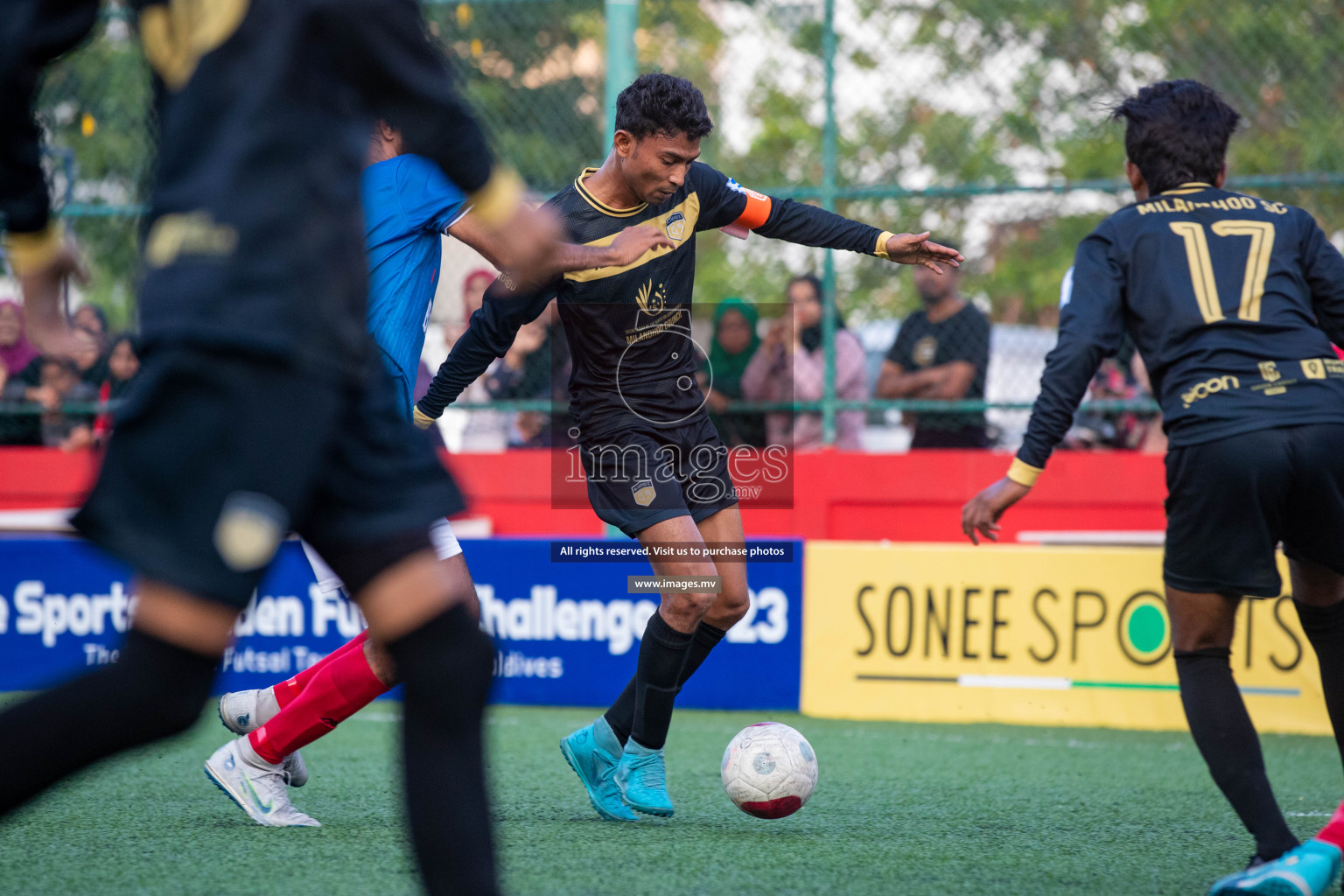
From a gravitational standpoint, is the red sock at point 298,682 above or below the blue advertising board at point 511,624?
above

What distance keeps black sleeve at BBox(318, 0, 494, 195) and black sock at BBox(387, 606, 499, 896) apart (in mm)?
747

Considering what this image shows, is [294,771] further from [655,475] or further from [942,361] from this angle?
[942,361]

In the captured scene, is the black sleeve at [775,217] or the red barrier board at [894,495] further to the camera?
the red barrier board at [894,495]

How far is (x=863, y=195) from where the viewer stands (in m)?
8.36

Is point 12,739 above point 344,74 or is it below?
below

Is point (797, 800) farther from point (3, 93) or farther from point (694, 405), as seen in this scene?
point (3, 93)

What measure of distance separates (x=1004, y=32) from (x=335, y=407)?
7.32 m

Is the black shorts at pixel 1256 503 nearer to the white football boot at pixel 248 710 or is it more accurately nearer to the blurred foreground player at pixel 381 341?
the blurred foreground player at pixel 381 341

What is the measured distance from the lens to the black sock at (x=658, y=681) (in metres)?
4.53

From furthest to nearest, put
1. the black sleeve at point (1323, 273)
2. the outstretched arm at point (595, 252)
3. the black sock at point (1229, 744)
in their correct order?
the black sleeve at point (1323, 273), the black sock at point (1229, 744), the outstretched arm at point (595, 252)

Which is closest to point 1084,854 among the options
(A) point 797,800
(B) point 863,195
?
(A) point 797,800

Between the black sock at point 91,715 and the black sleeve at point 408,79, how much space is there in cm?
89

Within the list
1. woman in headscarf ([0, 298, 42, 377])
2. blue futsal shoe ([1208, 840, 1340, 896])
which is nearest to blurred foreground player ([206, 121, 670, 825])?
blue futsal shoe ([1208, 840, 1340, 896])


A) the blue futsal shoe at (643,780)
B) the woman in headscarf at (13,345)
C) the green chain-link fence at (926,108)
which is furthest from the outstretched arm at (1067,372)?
the woman in headscarf at (13,345)
